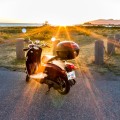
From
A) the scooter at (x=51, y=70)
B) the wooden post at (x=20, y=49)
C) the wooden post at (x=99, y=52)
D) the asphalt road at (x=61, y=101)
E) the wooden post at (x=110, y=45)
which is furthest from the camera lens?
the wooden post at (x=110, y=45)

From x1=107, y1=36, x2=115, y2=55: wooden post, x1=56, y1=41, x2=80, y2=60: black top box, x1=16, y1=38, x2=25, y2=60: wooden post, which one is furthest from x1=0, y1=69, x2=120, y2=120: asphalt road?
x1=107, y1=36, x2=115, y2=55: wooden post

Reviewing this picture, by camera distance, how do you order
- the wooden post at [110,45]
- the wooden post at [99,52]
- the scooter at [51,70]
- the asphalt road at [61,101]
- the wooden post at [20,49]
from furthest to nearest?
the wooden post at [110,45]
the wooden post at [20,49]
the wooden post at [99,52]
the scooter at [51,70]
the asphalt road at [61,101]

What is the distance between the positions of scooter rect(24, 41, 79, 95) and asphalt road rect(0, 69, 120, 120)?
0.28 metres

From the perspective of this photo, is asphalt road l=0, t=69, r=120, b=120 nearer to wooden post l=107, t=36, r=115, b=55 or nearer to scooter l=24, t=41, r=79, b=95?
scooter l=24, t=41, r=79, b=95

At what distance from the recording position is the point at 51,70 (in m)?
6.95

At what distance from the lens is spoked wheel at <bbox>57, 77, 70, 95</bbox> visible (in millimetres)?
6582

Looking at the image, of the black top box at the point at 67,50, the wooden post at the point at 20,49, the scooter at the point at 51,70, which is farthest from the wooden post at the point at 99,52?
the black top box at the point at 67,50

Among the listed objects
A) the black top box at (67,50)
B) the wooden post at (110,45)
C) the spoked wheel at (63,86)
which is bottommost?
the wooden post at (110,45)

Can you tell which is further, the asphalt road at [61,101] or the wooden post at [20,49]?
the wooden post at [20,49]

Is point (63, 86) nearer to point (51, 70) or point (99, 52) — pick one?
point (51, 70)

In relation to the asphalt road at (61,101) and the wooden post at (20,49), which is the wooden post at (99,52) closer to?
the asphalt road at (61,101)

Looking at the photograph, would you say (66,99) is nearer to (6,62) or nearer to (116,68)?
(116,68)

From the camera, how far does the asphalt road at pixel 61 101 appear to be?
5512 mm

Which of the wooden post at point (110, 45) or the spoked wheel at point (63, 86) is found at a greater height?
the spoked wheel at point (63, 86)
